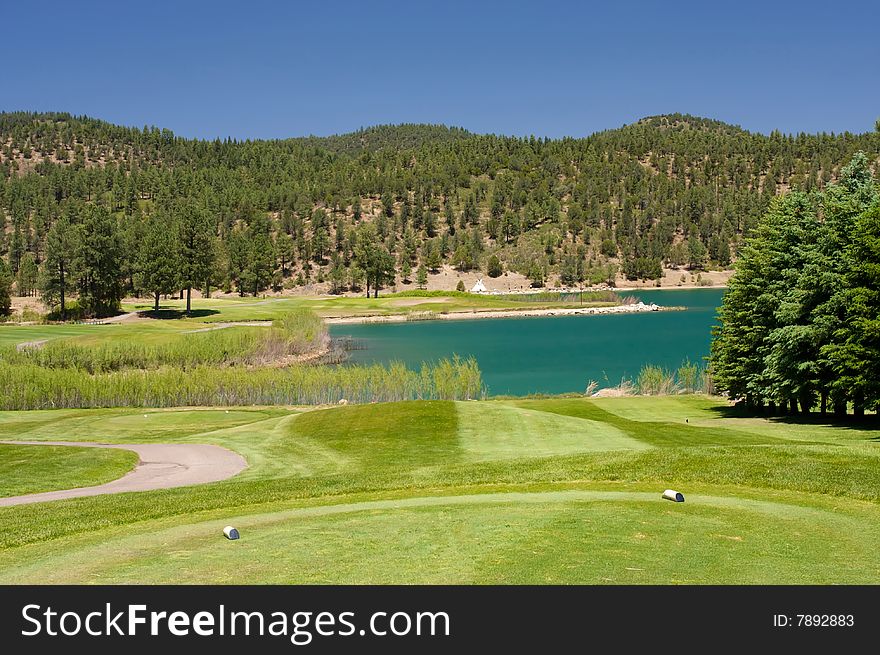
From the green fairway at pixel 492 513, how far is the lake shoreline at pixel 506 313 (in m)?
86.0

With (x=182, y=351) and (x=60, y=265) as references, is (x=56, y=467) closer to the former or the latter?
(x=182, y=351)

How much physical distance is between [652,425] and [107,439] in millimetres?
21978

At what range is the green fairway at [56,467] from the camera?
65.0ft

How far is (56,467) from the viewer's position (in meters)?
22.1

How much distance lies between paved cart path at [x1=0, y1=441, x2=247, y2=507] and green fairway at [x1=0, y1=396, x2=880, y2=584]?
3.20ft

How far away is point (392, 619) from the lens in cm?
675

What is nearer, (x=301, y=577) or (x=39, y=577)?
(x=301, y=577)

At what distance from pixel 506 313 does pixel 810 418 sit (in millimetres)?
93584

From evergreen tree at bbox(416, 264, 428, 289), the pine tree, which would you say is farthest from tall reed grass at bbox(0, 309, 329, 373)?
evergreen tree at bbox(416, 264, 428, 289)

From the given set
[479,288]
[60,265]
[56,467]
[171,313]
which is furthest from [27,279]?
[56,467]

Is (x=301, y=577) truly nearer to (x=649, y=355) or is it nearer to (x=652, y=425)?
(x=652, y=425)

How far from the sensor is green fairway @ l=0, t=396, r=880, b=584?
882 cm

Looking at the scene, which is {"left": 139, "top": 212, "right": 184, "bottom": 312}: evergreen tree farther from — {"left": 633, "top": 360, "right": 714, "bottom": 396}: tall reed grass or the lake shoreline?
{"left": 633, "top": 360, "right": 714, "bottom": 396}: tall reed grass

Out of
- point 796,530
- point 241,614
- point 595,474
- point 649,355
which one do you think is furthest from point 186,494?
point 649,355
